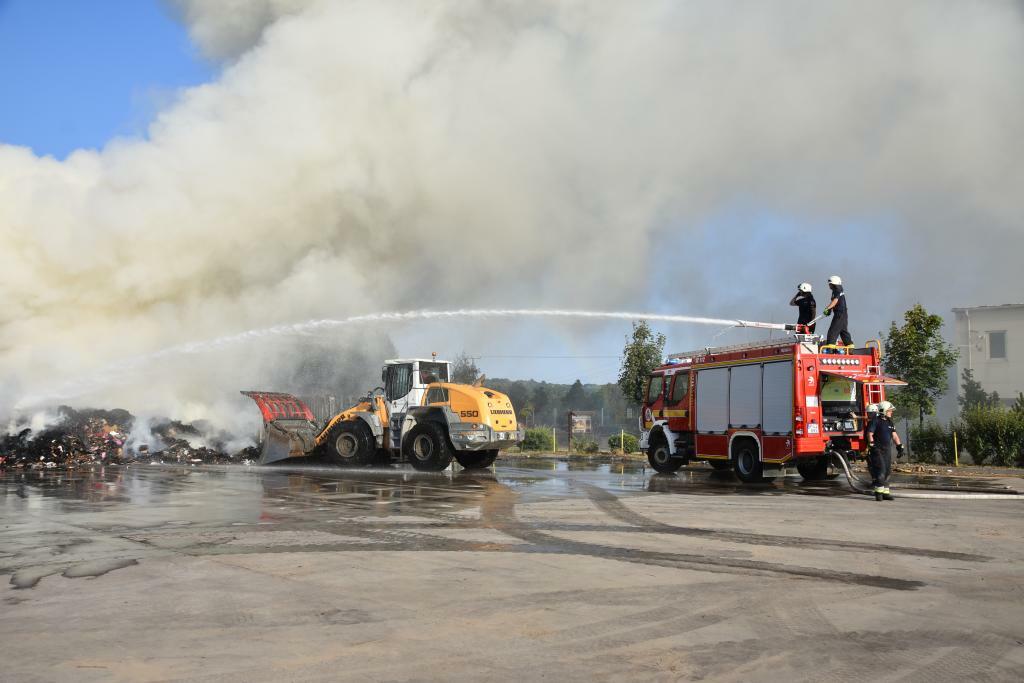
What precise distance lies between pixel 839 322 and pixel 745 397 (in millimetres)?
2228

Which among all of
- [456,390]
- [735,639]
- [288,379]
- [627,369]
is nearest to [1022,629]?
[735,639]

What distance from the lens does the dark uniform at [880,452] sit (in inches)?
483

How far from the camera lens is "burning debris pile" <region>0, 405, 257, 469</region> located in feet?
62.3

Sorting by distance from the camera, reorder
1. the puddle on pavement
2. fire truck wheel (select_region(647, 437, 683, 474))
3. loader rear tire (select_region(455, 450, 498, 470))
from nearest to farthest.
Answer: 1. the puddle on pavement
2. fire truck wheel (select_region(647, 437, 683, 474))
3. loader rear tire (select_region(455, 450, 498, 470))

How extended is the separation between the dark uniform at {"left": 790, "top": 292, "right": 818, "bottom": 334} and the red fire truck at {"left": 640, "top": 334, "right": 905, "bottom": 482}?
2.39ft

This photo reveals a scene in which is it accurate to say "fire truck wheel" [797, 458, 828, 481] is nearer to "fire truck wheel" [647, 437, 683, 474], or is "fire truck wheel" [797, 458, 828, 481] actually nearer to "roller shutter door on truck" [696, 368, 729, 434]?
"roller shutter door on truck" [696, 368, 729, 434]

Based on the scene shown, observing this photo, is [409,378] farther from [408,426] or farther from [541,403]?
[541,403]

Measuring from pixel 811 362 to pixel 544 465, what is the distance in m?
9.01

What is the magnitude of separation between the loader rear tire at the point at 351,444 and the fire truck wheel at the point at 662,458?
632cm

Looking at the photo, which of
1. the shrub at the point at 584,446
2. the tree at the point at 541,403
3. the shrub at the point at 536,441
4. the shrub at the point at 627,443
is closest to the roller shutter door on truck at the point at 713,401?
the shrub at the point at 627,443

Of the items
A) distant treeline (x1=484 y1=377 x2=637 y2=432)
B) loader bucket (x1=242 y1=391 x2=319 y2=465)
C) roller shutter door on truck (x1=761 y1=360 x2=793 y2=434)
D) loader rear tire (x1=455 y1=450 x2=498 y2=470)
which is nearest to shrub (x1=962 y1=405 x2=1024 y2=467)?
roller shutter door on truck (x1=761 y1=360 x2=793 y2=434)

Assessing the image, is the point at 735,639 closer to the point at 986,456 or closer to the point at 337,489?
the point at 337,489

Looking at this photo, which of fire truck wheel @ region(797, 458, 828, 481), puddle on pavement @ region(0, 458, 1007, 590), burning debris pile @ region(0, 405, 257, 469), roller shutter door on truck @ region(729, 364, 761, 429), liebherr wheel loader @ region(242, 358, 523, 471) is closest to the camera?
puddle on pavement @ region(0, 458, 1007, 590)

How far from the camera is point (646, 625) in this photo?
514cm
